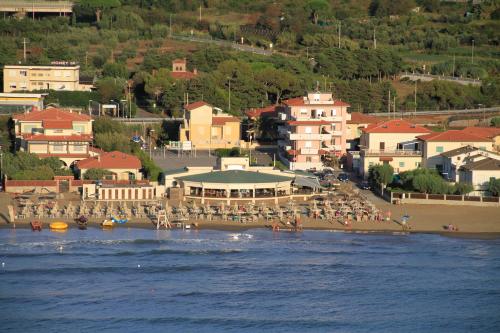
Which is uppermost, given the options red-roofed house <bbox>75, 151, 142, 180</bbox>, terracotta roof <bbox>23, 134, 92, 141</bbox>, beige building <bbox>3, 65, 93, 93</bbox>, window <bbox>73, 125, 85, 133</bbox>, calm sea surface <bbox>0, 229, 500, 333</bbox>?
beige building <bbox>3, 65, 93, 93</bbox>

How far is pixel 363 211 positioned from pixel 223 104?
874 inches

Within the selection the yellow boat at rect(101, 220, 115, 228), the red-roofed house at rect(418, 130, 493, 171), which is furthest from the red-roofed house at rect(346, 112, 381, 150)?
the yellow boat at rect(101, 220, 115, 228)

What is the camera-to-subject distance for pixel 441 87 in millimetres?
73688

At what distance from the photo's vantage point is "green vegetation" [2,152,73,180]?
49.9 m

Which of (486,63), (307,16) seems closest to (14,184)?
(486,63)

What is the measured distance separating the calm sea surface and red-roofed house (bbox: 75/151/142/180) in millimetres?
7650

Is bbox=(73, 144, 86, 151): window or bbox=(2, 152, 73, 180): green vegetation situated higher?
bbox=(73, 144, 86, 151): window

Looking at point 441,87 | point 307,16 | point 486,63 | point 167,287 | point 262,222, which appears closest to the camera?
point 167,287

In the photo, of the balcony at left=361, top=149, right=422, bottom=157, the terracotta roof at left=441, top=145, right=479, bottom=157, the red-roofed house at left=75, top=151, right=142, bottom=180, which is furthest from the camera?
the balcony at left=361, top=149, right=422, bottom=157

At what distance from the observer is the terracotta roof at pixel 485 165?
48375mm

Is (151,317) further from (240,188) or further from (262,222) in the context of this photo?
(240,188)

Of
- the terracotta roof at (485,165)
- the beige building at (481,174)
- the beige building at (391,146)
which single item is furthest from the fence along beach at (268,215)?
the beige building at (391,146)

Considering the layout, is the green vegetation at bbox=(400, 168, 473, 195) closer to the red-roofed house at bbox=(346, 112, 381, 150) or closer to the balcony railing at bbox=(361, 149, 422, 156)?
the balcony railing at bbox=(361, 149, 422, 156)

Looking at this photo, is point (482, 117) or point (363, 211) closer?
point (363, 211)
